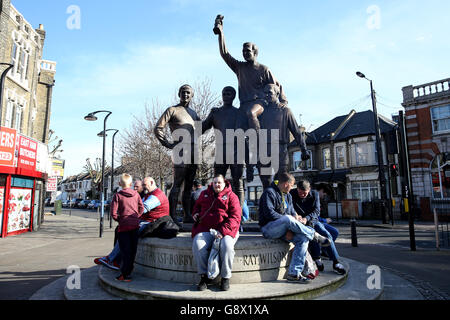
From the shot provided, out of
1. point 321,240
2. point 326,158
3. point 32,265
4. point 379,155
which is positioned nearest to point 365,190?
point 326,158

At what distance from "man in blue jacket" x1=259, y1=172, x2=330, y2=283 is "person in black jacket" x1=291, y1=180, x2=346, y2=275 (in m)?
0.22

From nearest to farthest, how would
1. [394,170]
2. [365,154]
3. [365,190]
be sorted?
[394,170] → [365,190] → [365,154]

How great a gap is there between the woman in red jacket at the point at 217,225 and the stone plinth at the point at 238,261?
0.93 feet

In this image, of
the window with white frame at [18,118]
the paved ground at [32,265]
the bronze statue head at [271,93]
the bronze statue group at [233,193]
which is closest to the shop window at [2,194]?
the paved ground at [32,265]

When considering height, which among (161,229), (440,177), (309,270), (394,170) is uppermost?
(394,170)

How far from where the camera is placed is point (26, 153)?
1538 cm

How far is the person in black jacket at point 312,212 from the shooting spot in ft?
15.5

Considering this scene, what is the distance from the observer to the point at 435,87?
22688 millimetres

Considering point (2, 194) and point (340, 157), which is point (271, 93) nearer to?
point (2, 194)

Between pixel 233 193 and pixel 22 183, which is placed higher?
pixel 22 183

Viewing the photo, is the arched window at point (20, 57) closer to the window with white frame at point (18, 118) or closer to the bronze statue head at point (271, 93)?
the window with white frame at point (18, 118)

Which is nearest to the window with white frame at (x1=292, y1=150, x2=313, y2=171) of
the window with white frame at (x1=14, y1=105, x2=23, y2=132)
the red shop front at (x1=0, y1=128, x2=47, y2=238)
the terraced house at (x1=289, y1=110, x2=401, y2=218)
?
the terraced house at (x1=289, y1=110, x2=401, y2=218)

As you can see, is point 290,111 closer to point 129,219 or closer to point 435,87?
point 129,219

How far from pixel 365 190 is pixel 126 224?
28.1 metres
